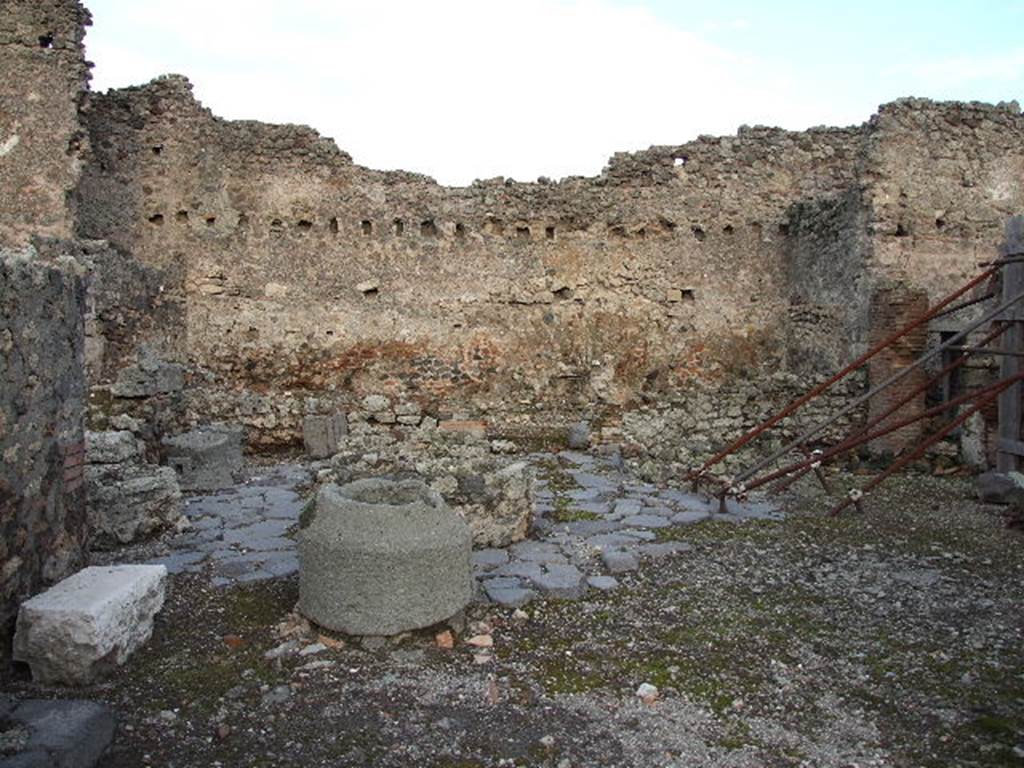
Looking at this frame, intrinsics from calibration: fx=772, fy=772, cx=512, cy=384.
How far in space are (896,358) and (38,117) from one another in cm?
1261

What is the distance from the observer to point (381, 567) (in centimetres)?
445

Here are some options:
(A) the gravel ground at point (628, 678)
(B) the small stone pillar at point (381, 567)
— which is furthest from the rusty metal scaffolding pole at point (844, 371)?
(B) the small stone pillar at point (381, 567)

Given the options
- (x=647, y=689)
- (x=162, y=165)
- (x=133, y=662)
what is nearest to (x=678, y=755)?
(x=647, y=689)

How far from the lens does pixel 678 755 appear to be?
132 inches

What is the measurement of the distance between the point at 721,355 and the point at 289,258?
7683 mm

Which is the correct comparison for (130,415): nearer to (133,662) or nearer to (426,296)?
(133,662)

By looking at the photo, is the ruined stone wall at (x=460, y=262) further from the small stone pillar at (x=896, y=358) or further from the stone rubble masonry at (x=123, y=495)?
the stone rubble masonry at (x=123, y=495)

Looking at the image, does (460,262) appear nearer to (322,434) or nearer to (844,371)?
(322,434)

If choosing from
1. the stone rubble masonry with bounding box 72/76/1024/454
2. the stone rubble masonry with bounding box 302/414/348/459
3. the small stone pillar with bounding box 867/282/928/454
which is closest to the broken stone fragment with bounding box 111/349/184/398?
the stone rubble masonry with bounding box 302/414/348/459

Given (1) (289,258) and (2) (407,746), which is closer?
(2) (407,746)

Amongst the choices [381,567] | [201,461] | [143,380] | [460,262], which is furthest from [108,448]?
[460,262]

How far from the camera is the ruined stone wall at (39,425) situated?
4.36 metres

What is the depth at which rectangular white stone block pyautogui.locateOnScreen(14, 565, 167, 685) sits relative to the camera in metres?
3.89

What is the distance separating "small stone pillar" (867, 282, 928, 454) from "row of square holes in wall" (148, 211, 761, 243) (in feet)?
10.7
